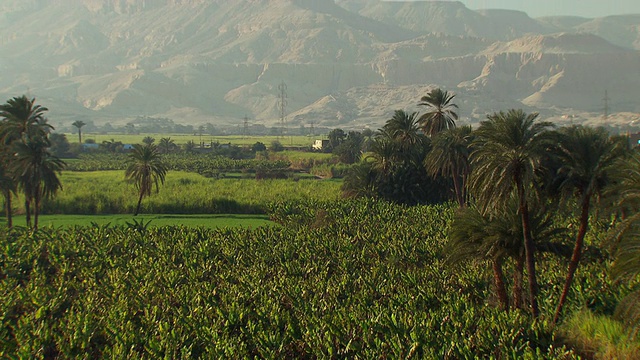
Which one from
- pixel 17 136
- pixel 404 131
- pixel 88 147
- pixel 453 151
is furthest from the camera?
pixel 88 147

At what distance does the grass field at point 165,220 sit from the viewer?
5838cm

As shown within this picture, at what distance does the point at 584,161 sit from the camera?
26094mm

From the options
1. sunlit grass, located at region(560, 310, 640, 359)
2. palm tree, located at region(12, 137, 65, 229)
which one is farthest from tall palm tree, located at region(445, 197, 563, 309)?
palm tree, located at region(12, 137, 65, 229)

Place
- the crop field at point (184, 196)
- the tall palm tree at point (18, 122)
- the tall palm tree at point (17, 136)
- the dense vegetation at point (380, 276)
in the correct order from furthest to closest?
the crop field at point (184, 196) → the tall palm tree at point (18, 122) → the tall palm tree at point (17, 136) → the dense vegetation at point (380, 276)

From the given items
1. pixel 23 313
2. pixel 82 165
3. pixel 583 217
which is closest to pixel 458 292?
pixel 583 217

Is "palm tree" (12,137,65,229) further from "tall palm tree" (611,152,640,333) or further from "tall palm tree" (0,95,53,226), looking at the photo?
"tall palm tree" (611,152,640,333)

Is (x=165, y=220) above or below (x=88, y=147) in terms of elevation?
below

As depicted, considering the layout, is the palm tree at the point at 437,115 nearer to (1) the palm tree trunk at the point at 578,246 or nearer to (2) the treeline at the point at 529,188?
(2) the treeline at the point at 529,188

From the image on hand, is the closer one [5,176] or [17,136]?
[5,176]

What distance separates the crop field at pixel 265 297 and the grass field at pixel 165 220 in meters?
10.9

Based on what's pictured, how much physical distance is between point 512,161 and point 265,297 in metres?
13.2

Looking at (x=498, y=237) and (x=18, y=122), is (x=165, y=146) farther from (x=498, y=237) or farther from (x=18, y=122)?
(x=498, y=237)

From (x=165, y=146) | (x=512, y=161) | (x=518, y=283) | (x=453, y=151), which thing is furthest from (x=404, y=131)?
(x=165, y=146)

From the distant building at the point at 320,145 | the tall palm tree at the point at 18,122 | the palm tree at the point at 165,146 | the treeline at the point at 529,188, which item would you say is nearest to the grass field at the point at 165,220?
the tall palm tree at the point at 18,122
